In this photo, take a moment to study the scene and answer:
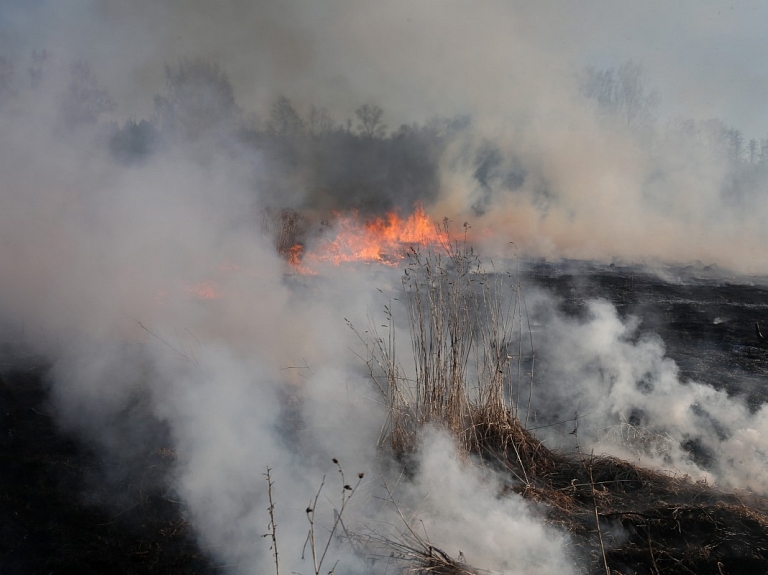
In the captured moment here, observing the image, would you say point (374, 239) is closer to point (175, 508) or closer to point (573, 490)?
point (573, 490)

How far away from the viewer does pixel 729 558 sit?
102 inches

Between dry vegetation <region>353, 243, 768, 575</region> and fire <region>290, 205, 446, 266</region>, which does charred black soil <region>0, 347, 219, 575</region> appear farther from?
fire <region>290, 205, 446, 266</region>

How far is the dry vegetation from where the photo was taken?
265cm

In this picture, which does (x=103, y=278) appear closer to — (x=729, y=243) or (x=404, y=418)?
(x=404, y=418)

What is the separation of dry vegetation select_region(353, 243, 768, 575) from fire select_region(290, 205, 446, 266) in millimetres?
6624

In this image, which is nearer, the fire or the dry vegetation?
the dry vegetation

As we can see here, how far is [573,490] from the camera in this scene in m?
3.53

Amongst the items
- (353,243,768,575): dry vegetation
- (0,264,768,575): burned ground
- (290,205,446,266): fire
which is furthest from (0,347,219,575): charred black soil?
(290,205,446,266): fire

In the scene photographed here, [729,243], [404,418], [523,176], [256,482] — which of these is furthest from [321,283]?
[729,243]

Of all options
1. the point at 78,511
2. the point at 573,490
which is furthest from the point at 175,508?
the point at 573,490

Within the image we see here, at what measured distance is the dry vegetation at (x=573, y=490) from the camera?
2.65 m

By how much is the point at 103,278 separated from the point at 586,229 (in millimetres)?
14743

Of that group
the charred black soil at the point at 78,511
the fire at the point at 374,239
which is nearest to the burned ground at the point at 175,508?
the charred black soil at the point at 78,511

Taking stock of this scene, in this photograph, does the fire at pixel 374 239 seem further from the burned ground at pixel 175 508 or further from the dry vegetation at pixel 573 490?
the burned ground at pixel 175 508
